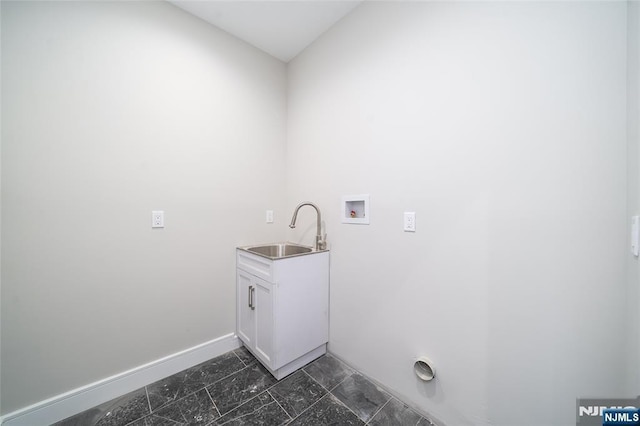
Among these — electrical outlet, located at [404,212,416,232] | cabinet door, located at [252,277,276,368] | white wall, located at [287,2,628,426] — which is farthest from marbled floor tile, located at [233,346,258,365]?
electrical outlet, located at [404,212,416,232]

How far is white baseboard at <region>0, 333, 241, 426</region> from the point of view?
1.12 m

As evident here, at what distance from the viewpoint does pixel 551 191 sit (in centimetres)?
88

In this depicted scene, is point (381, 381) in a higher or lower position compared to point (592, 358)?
lower

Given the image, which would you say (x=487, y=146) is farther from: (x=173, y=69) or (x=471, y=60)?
(x=173, y=69)

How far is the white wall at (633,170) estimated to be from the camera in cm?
67

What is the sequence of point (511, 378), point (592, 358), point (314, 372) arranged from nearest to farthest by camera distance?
point (592, 358)
point (511, 378)
point (314, 372)

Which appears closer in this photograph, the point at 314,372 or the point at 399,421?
the point at 399,421

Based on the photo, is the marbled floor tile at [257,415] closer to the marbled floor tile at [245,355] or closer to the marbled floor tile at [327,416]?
the marbled floor tile at [327,416]

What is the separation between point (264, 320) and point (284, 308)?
18 centimetres

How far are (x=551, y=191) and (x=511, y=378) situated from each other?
0.83 meters

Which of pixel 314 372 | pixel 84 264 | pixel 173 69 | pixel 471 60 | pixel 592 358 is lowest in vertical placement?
pixel 314 372

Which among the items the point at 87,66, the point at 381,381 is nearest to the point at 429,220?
the point at 381,381

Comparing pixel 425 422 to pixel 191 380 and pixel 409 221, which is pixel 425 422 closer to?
pixel 409 221

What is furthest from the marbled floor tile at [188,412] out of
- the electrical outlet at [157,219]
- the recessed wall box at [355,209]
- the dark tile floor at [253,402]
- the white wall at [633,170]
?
the white wall at [633,170]
